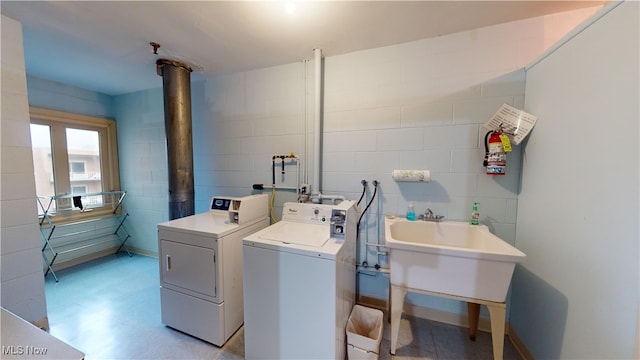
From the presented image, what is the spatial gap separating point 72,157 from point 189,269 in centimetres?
295

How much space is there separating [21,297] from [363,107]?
10.5 feet

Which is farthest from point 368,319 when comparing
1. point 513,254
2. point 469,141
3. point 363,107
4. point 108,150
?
point 108,150

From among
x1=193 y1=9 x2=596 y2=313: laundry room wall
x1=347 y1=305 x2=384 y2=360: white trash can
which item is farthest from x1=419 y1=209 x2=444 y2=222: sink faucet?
x1=347 y1=305 x2=384 y2=360: white trash can

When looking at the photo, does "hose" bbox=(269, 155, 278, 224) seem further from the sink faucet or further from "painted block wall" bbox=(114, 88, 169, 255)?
"painted block wall" bbox=(114, 88, 169, 255)

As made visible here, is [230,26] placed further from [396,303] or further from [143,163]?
[143,163]

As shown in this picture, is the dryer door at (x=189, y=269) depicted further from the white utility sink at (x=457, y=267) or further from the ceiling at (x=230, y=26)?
the ceiling at (x=230, y=26)

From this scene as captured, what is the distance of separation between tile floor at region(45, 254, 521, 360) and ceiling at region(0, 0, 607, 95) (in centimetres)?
242

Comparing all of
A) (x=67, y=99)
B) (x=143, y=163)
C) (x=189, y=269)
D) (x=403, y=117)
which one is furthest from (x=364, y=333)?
(x=67, y=99)

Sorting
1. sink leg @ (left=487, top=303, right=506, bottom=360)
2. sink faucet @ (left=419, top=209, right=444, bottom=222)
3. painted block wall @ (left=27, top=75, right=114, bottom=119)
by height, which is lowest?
sink leg @ (left=487, top=303, right=506, bottom=360)

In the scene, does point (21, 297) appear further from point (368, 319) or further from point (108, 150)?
point (368, 319)

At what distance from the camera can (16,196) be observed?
1676mm

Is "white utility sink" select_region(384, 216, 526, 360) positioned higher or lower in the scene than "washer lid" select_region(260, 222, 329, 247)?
lower

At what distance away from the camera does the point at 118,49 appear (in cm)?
201

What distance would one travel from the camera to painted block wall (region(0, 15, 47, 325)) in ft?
5.28
